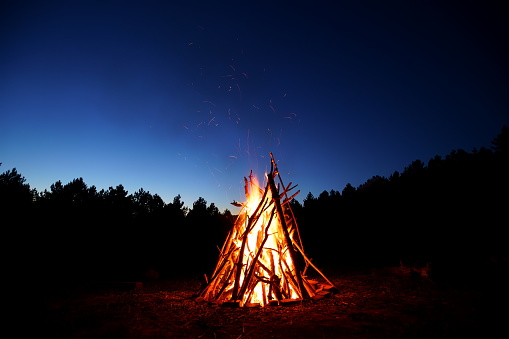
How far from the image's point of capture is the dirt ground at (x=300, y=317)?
15.7 ft

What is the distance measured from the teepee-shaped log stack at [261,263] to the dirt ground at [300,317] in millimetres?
488

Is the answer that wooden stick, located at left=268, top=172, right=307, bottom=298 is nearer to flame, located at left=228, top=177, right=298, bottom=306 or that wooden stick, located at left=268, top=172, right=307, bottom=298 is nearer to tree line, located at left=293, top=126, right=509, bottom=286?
flame, located at left=228, top=177, right=298, bottom=306

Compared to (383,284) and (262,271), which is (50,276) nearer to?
(262,271)

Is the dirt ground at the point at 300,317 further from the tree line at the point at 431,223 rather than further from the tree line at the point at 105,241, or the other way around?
the tree line at the point at 105,241

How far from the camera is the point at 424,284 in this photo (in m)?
8.52

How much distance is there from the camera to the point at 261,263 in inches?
283

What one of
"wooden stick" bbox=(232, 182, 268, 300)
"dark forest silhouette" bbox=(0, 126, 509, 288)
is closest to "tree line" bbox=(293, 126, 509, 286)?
"dark forest silhouette" bbox=(0, 126, 509, 288)

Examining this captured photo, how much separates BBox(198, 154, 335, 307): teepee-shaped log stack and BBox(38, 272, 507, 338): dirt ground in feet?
1.60

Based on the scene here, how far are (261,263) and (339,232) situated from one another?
2386 cm

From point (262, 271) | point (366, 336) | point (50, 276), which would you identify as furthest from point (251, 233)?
point (50, 276)

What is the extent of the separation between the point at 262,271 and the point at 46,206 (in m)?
28.9

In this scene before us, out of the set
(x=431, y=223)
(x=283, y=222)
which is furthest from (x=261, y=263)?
(x=431, y=223)

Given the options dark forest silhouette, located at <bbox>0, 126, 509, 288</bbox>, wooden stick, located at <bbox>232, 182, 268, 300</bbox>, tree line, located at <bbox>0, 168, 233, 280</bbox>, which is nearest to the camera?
wooden stick, located at <bbox>232, 182, 268, 300</bbox>

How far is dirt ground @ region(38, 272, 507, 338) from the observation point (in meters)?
4.79
